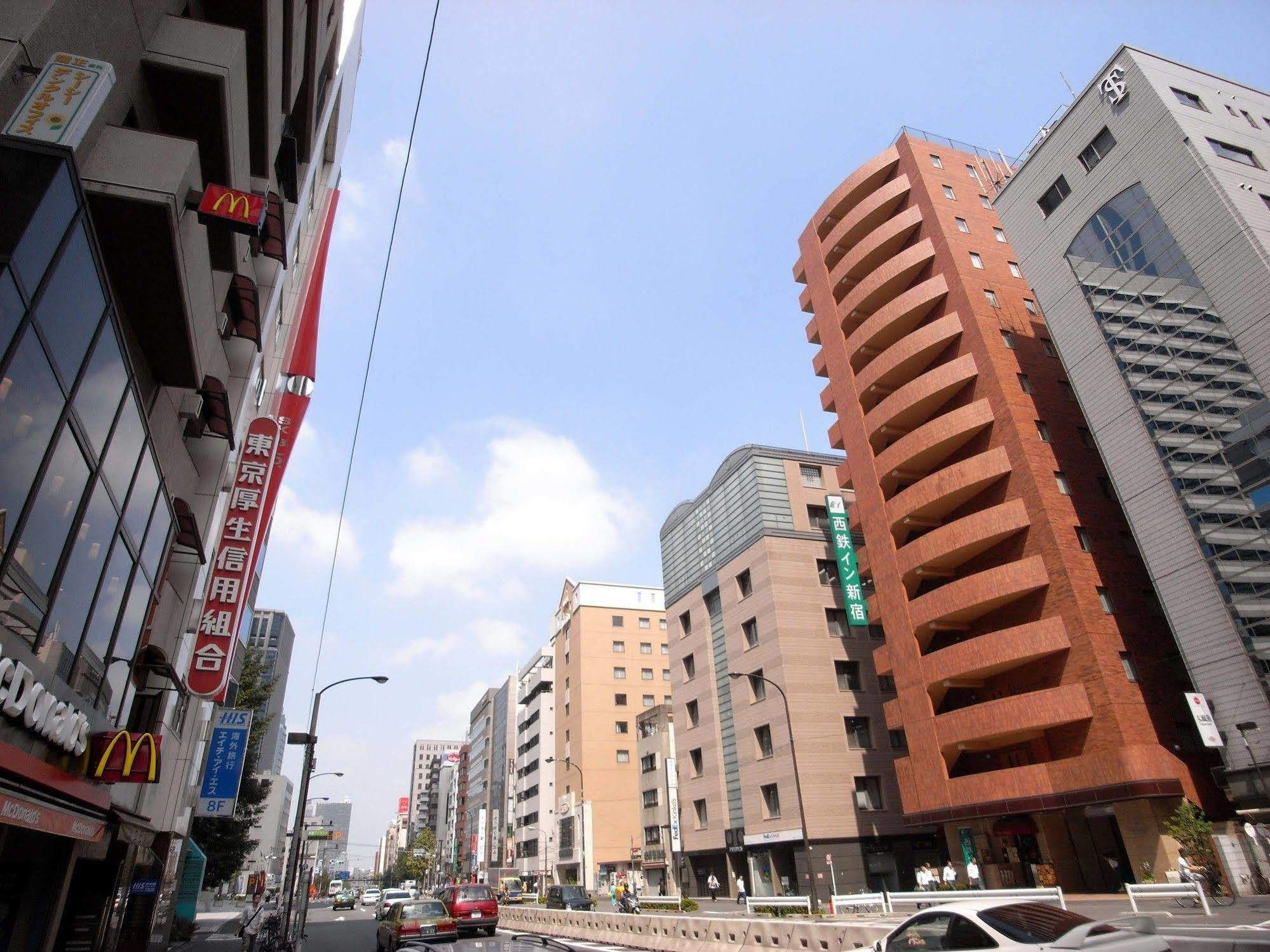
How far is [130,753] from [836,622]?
41.0 meters

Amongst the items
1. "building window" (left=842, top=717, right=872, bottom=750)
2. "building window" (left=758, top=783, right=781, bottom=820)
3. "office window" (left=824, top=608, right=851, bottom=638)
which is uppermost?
"office window" (left=824, top=608, right=851, bottom=638)

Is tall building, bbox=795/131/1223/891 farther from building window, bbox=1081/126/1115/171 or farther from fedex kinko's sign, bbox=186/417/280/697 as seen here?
fedex kinko's sign, bbox=186/417/280/697

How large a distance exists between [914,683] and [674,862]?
27.2m

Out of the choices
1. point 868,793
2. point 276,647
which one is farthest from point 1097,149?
point 276,647

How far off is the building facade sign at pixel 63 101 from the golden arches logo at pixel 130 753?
8.64 meters

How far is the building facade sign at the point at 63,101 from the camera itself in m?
7.42

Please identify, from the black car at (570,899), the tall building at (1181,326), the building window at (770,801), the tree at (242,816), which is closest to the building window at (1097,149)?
the tall building at (1181,326)

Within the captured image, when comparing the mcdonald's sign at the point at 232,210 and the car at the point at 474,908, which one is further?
the car at the point at 474,908

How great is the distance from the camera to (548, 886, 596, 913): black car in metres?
38.5

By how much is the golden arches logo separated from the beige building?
33312 millimetres

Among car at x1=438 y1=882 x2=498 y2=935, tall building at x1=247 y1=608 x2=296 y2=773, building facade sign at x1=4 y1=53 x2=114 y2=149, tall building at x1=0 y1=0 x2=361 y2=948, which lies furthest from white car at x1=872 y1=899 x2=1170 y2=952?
tall building at x1=247 y1=608 x2=296 y2=773

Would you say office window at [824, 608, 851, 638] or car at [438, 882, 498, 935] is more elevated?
office window at [824, 608, 851, 638]

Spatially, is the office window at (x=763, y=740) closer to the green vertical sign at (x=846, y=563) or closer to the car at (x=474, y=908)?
the green vertical sign at (x=846, y=563)

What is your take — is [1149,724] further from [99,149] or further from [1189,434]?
[99,149]
